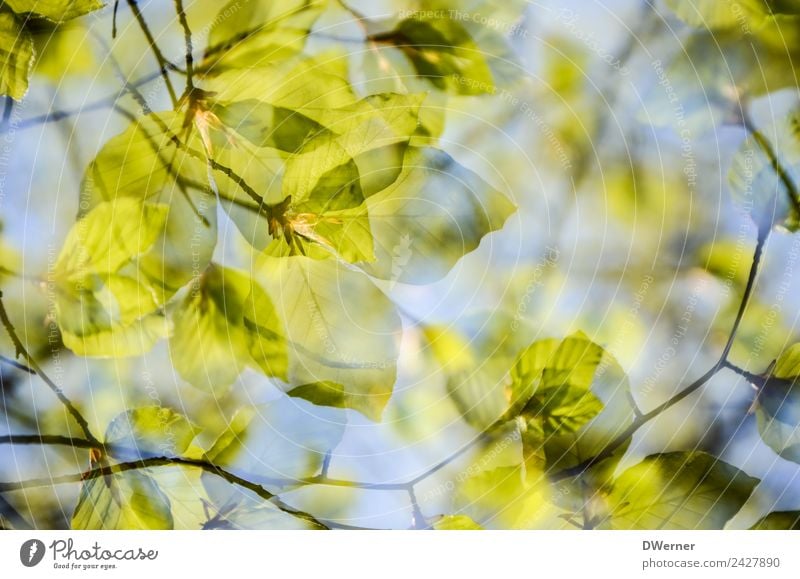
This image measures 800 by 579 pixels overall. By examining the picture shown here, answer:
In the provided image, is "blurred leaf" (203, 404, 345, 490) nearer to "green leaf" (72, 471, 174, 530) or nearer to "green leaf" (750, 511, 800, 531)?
"green leaf" (72, 471, 174, 530)

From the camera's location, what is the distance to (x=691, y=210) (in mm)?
522

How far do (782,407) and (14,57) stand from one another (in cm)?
66

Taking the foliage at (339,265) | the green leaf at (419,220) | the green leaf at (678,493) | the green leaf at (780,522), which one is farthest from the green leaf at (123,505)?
the green leaf at (780,522)

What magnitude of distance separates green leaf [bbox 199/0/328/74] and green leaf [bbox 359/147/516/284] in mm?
129

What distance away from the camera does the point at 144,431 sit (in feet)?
1.67

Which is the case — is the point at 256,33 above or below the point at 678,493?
above

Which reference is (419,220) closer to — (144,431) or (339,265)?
(339,265)

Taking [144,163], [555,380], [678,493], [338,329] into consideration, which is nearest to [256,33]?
[144,163]

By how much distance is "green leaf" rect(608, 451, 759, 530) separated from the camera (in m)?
0.52

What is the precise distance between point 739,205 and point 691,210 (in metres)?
0.04
